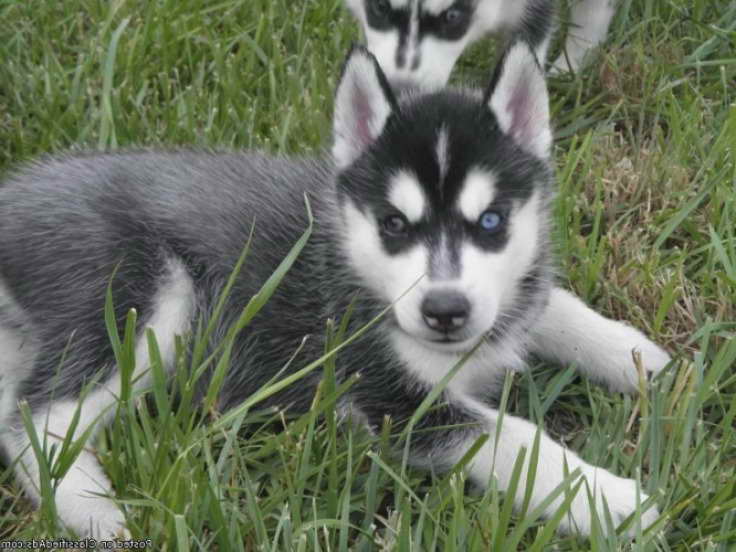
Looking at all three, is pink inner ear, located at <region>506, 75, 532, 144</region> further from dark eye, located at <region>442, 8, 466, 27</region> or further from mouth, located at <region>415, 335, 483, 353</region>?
dark eye, located at <region>442, 8, 466, 27</region>

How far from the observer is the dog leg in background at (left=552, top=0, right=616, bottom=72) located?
6.34 metres

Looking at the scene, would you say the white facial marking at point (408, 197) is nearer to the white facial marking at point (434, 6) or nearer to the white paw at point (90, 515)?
the white paw at point (90, 515)

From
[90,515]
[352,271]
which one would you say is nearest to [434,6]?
[352,271]

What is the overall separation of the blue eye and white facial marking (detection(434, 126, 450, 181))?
187mm

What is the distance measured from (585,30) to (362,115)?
280cm

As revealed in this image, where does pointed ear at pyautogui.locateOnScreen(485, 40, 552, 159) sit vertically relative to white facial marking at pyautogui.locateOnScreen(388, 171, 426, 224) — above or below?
above

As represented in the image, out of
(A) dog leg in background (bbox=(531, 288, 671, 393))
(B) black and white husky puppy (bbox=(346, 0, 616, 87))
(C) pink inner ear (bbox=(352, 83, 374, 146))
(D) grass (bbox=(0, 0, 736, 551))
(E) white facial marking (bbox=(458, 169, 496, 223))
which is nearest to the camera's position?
(D) grass (bbox=(0, 0, 736, 551))

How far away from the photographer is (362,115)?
3.99m

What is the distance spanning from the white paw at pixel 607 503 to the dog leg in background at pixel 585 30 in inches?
125

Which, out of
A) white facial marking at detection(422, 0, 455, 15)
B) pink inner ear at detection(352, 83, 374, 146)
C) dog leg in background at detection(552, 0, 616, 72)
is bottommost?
dog leg in background at detection(552, 0, 616, 72)

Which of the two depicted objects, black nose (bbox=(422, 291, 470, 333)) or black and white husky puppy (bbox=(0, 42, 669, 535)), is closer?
black nose (bbox=(422, 291, 470, 333))

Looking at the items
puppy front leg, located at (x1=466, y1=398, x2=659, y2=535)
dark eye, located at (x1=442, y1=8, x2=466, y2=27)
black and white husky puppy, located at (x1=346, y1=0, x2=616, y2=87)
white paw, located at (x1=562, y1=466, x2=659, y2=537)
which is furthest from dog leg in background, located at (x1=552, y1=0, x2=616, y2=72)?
white paw, located at (x1=562, y1=466, x2=659, y2=537)

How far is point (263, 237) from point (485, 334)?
90 cm

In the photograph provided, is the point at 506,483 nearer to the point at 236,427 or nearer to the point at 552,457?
the point at 552,457
